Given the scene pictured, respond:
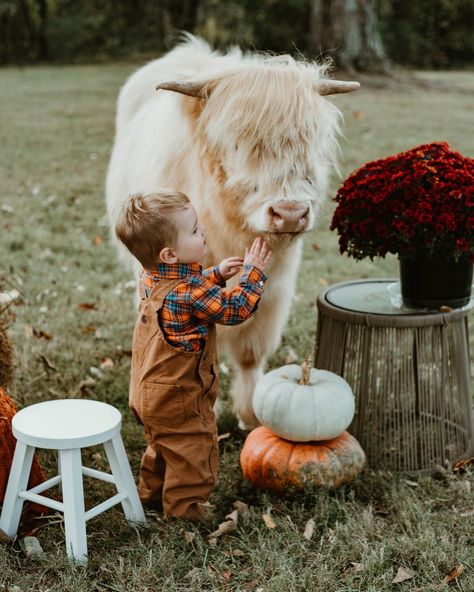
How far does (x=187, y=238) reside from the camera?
289cm

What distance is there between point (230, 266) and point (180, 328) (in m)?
0.31

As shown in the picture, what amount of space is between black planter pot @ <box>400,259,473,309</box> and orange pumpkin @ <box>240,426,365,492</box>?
0.77m

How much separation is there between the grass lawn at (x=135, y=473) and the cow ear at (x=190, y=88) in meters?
0.78

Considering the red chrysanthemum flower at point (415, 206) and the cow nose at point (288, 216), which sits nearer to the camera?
the cow nose at point (288, 216)

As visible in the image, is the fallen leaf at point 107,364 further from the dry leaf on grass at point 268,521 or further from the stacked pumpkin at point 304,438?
the dry leaf on grass at point 268,521

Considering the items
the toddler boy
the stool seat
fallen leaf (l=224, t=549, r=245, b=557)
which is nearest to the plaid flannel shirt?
the toddler boy

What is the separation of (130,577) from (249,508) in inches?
29.1

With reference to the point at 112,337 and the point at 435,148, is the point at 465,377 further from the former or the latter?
the point at 112,337

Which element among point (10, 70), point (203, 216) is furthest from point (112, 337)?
point (10, 70)

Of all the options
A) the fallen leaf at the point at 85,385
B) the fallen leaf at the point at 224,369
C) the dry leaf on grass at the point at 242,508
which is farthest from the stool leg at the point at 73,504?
the fallen leaf at the point at 224,369

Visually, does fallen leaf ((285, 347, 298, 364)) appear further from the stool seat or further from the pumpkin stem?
the stool seat

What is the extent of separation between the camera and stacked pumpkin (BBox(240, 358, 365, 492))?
3.39 meters

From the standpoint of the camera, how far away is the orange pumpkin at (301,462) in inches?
134

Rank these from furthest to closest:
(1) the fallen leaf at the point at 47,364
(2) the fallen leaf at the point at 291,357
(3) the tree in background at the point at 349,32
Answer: (3) the tree in background at the point at 349,32 < (2) the fallen leaf at the point at 291,357 < (1) the fallen leaf at the point at 47,364
